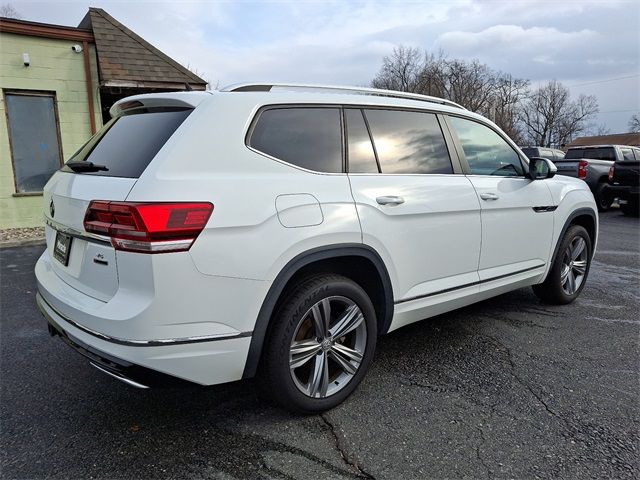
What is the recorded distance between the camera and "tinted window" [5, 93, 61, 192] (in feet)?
31.8

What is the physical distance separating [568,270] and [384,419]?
291 centimetres

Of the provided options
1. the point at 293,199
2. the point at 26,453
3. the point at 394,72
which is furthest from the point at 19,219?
the point at 394,72

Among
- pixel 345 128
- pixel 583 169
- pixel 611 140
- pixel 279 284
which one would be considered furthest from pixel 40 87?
pixel 611 140

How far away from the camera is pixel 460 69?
166 feet

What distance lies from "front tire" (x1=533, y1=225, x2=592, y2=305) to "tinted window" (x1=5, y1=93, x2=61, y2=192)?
9796 mm

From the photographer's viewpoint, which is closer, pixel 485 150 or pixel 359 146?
pixel 359 146

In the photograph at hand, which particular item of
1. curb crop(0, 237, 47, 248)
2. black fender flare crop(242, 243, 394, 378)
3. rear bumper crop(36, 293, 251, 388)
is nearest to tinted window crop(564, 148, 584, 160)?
curb crop(0, 237, 47, 248)

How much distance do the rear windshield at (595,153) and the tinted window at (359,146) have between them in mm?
15542

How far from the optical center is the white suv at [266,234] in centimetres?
214

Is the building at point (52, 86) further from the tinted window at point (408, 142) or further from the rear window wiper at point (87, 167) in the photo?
the tinted window at point (408, 142)

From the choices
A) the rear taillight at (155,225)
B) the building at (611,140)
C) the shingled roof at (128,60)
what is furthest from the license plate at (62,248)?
the building at (611,140)

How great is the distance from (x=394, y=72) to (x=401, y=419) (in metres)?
53.6

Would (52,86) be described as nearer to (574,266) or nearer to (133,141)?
(133,141)

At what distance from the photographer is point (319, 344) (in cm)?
267
